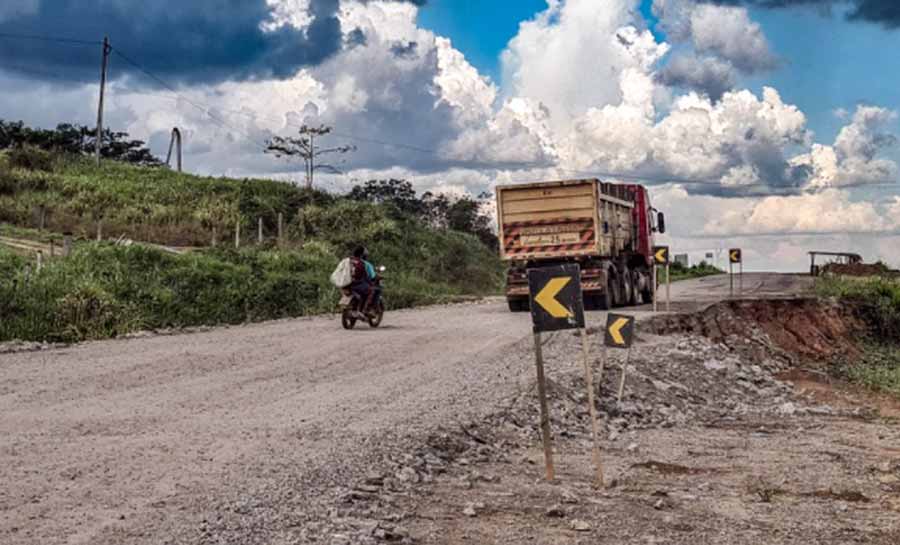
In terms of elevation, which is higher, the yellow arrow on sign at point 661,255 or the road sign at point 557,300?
the yellow arrow on sign at point 661,255

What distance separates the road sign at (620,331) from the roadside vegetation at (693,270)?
49.2 m

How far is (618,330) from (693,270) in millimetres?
58344

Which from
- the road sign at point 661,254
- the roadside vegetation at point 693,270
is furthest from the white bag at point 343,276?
the roadside vegetation at point 693,270

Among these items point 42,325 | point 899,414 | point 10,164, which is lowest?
point 899,414

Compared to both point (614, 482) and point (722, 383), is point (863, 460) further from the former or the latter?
point (722, 383)

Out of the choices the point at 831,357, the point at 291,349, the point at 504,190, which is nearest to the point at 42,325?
the point at 291,349

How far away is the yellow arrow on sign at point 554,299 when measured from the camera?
943 cm

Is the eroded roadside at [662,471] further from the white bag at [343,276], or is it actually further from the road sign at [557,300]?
the white bag at [343,276]

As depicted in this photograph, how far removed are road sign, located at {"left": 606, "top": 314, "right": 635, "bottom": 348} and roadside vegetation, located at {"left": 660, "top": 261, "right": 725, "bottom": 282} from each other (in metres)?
49.2

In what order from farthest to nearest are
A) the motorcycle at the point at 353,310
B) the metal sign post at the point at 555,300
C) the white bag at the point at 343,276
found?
the motorcycle at the point at 353,310 < the white bag at the point at 343,276 < the metal sign post at the point at 555,300

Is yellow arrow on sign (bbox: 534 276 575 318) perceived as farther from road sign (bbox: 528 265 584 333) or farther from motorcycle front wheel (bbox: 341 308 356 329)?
motorcycle front wheel (bbox: 341 308 356 329)

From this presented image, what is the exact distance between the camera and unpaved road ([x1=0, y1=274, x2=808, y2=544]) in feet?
24.9

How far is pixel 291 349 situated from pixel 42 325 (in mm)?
5392

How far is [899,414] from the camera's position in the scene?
60.0ft
